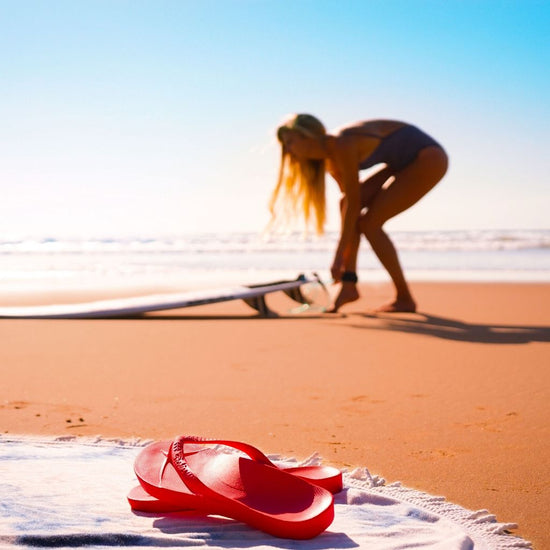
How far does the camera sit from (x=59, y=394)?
338cm

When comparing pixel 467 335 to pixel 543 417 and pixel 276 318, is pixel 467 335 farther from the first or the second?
pixel 543 417

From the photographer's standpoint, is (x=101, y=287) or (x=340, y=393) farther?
(x=101, y=287)

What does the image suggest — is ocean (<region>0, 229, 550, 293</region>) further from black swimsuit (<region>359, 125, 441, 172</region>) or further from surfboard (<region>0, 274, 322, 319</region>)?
black swimsuit (<region>359, 125, 441, 172</region>)

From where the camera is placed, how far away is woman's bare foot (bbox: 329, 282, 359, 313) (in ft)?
21.5

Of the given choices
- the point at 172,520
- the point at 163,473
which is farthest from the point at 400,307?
the point at 172,520

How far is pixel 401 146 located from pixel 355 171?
473mm

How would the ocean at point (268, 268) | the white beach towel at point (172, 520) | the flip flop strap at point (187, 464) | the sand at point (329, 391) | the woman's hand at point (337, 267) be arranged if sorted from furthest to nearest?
the ocean at point (268, 268), the woman's hand at point (337, 267), the sand at point (329, 391), the flip flop strap at point (187, 464), the white beach towel at point (172, 520)

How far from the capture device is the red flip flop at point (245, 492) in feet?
5.60

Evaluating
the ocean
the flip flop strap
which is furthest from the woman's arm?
the flip flop strap

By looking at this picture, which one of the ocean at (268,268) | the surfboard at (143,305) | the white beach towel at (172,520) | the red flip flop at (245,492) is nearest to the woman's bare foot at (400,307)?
the surfboard at (143,305)

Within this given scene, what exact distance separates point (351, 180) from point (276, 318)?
4.44ft

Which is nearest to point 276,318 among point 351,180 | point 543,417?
point 351,180

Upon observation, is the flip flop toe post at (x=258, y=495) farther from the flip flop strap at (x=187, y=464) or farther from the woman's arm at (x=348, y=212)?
the woman's arm at (x=348, y=212)

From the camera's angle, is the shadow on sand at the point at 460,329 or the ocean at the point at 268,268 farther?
the ocean at the point at 268,268
